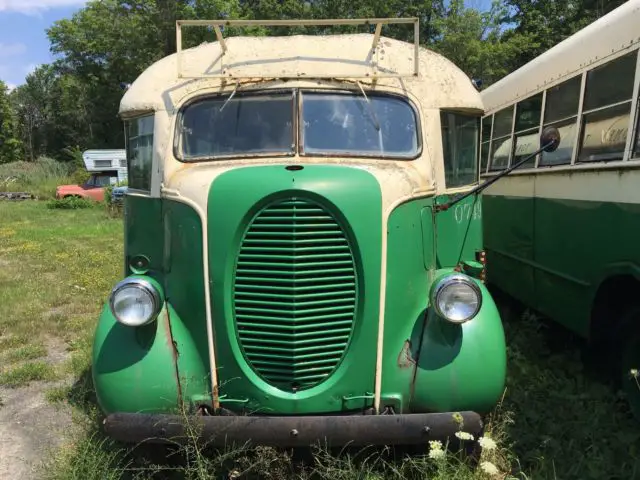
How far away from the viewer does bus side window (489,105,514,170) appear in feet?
22.4

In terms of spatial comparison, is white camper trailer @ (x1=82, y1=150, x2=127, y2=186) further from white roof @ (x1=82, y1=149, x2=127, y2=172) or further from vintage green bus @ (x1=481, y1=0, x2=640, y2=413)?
vintage green bus @ (x1=481, y1=0, x2=640, y2=413)

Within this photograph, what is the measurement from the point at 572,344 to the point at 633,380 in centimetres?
171

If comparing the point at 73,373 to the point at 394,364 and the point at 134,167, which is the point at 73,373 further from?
the point at 394,364

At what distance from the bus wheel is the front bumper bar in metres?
1.80

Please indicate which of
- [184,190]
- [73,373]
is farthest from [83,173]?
[184,190]

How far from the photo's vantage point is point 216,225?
3.10 meters

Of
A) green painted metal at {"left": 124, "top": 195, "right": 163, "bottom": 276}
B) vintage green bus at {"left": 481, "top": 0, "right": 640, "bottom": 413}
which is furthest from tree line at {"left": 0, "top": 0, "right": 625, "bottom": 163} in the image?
green painted metal at {"left": 124, "top": 195, "right": 163, "bottom": 276}

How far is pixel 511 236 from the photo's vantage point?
21.6 ft

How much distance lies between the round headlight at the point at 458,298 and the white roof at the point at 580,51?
224 centimetres

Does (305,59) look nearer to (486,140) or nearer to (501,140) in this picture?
(501,140)

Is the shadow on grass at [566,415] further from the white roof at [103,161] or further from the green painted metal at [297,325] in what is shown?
the white roof at [103,161]

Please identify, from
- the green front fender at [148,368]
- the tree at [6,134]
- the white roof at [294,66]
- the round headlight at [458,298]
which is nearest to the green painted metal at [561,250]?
the white roof at [294,66]

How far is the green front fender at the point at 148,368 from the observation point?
10.2ft

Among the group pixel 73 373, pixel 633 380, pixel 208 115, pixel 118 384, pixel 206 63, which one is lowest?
pixel 73 373
